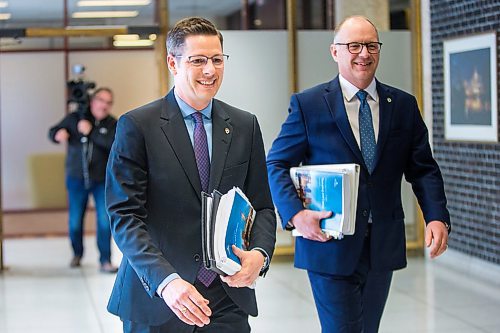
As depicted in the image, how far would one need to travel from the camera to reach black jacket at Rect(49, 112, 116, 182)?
8680mm

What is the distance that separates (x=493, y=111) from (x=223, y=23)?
2.77 meters

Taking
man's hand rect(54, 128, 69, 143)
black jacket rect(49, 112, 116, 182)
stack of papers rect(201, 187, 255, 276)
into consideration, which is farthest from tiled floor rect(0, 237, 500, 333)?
stack of papers rect(201, 187, 255, 276)

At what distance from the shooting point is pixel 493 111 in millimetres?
7621

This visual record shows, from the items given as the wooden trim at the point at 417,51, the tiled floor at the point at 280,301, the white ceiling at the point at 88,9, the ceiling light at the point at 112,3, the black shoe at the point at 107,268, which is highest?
the ceiling light at the point at 112,3

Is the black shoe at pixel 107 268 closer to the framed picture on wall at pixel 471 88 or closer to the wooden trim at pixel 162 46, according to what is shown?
the wooden trim at pixel 162 46

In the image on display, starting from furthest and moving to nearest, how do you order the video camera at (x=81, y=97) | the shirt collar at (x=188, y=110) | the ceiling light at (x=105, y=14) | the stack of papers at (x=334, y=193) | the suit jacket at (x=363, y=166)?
the ceiling light at (x=105, y=14) < the video camera at (x=81, y=97) < the suit jacket at (x=363, y=166) < the stack of papers at (x=334, y=193) < the shirt collar at (x=188, y=110)

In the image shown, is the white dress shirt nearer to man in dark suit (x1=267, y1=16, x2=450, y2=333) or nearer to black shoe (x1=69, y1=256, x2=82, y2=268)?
man in dark suit (x1=267, y1=16, x2=450, y2=333)

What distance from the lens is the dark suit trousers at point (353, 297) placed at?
3.92 meters

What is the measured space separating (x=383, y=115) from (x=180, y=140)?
50.9 inches

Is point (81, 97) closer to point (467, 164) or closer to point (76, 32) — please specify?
point (76, 32)

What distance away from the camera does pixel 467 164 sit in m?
8.13

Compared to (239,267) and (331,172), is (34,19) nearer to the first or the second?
(331,172)

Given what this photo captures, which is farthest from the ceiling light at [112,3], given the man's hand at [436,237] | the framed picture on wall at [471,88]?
the man's hand at [436,237]

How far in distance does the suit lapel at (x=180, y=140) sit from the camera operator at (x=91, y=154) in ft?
18.6
